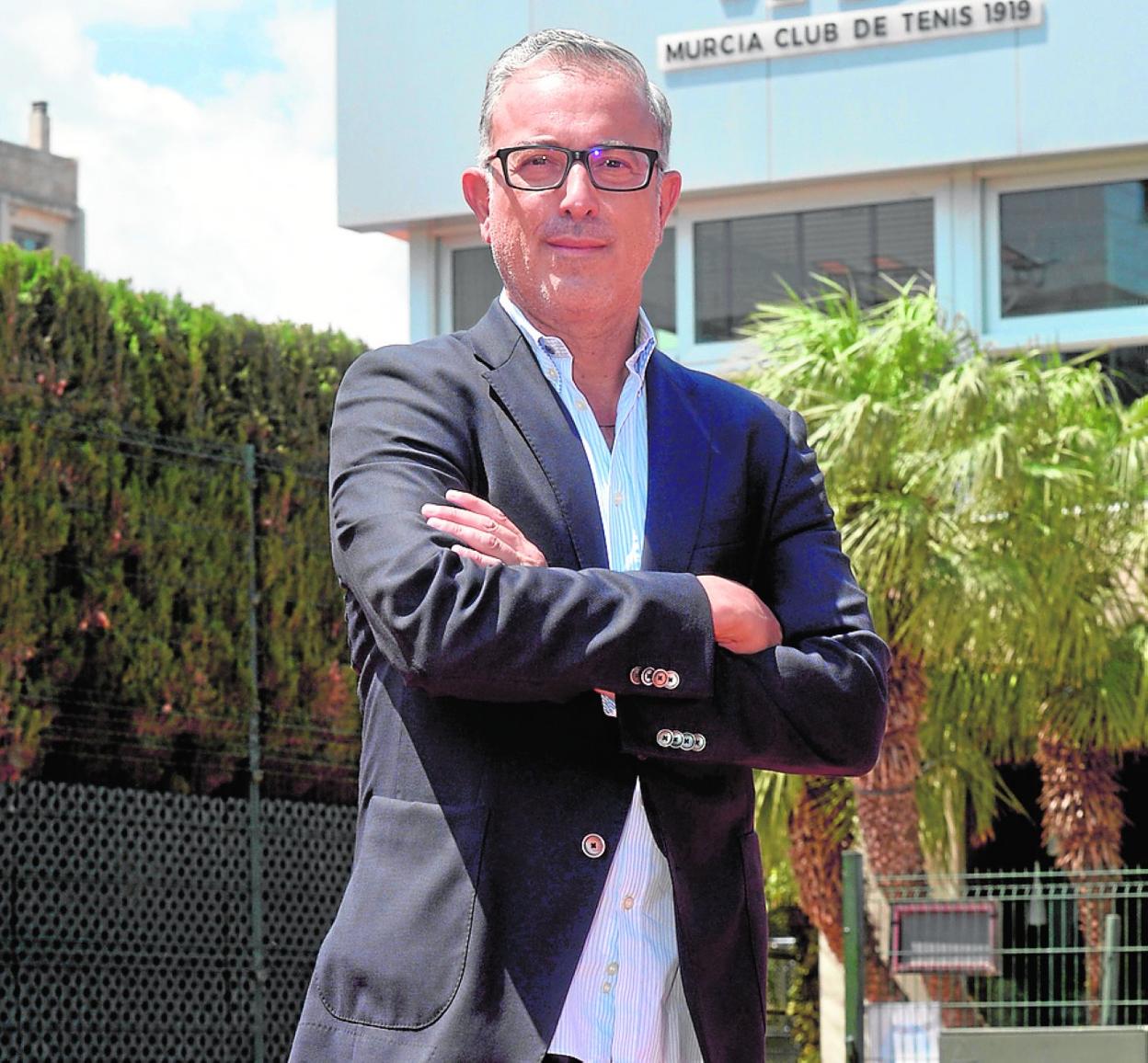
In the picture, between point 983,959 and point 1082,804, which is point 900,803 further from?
point 1082,804

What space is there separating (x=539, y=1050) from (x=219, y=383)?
308 inches

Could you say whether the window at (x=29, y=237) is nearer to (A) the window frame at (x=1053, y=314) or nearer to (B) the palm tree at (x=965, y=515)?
(A) the window frame at (x=1053, y=314)

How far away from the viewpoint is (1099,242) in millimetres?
13242

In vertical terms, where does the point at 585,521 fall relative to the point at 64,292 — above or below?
below

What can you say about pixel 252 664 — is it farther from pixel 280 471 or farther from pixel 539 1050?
pixel 539 1050

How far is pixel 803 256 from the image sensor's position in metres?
13.8

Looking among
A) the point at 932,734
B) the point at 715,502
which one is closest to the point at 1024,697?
the point at 932,734

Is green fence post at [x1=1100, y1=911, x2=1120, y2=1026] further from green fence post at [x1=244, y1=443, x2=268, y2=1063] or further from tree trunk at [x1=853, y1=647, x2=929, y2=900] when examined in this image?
green fence post at [x1=244, y1=443, x2=268, y2=1063]

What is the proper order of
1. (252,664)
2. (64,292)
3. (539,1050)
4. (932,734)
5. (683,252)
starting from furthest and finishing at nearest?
(683,252)
(932,734)
(252,664)
(64,292)
(539,1050)

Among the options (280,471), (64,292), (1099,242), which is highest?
(1099,242)

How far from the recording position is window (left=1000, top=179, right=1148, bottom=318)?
13.2 m

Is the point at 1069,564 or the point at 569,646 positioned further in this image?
the point at 1069,564

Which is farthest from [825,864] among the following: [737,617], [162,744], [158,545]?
[737,617]

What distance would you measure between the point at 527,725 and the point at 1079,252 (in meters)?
11.9
